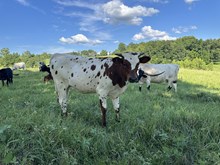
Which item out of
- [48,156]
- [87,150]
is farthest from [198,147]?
[48,156]

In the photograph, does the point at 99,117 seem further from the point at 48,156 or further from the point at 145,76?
the point at 145,76

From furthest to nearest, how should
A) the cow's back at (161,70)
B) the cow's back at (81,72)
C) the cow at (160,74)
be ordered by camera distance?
1. the cow's back at (161,70)
2. the cow at (160,74)
3. the cow's back at (81,72)

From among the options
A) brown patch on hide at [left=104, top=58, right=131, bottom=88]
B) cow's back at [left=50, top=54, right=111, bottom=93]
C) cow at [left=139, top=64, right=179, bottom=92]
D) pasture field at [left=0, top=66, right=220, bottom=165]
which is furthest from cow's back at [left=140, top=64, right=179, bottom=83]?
pasture field at [left=0, top=66, right=220, bottom=165]

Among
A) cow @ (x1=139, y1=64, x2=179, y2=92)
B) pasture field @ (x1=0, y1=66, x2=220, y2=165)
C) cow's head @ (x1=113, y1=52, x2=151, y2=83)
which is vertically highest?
cow's head @ (x1=113, y1=52, x2=151, y2=83)

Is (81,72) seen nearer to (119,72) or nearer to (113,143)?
(119,72)

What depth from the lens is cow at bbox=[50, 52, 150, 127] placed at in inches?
245

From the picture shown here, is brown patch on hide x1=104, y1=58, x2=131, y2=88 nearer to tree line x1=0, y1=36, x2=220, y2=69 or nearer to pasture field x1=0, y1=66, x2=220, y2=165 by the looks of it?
pasture field x1=0, y1=66, x2=220, y2=165

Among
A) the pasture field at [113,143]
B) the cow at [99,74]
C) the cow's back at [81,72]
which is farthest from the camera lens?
the cow's back at [81,72]

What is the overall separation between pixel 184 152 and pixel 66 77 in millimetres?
4136

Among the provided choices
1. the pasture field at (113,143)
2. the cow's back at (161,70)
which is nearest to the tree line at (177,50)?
the cow's back at (161,70)

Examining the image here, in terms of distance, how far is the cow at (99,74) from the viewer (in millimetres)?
6227

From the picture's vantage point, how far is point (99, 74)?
21.5 ft

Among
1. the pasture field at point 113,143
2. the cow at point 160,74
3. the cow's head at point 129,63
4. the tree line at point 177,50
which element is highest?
the tree line at point 177,50

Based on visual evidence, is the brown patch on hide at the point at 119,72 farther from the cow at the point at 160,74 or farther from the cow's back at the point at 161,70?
the cow's back at the point at 161,70
